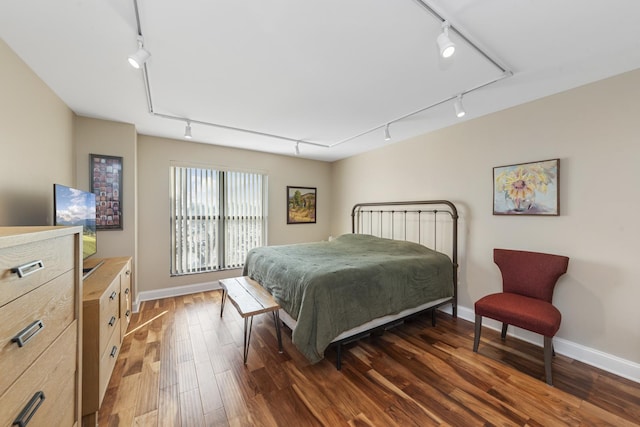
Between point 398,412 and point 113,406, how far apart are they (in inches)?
76.3

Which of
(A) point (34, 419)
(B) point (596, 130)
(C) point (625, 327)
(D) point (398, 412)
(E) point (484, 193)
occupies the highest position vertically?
(B) point (596, 130)

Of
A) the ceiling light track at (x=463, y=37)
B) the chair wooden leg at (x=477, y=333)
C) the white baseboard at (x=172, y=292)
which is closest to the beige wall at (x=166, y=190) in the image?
the white baseboard at (x=172, y=292)

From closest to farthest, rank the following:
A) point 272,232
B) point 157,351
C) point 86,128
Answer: point 157,351
point 86,128
point 272,232

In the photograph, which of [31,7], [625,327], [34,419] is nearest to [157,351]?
[34,419]

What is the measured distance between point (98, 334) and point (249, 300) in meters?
1.09

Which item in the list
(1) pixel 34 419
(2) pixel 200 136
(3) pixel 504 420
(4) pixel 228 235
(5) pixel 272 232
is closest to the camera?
(1) pixel 34 419

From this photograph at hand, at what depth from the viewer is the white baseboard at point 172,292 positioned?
3.49 meters

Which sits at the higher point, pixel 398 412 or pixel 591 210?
pixel 591 210

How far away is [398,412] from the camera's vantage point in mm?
1635

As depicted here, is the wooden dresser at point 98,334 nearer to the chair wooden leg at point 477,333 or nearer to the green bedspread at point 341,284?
the green bedspread at point 341,284

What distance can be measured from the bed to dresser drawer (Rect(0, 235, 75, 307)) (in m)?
1.47

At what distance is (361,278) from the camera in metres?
2.24

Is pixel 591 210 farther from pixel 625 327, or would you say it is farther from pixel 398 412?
pixel 398 412

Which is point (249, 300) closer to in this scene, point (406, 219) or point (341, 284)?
point (341, 284)
